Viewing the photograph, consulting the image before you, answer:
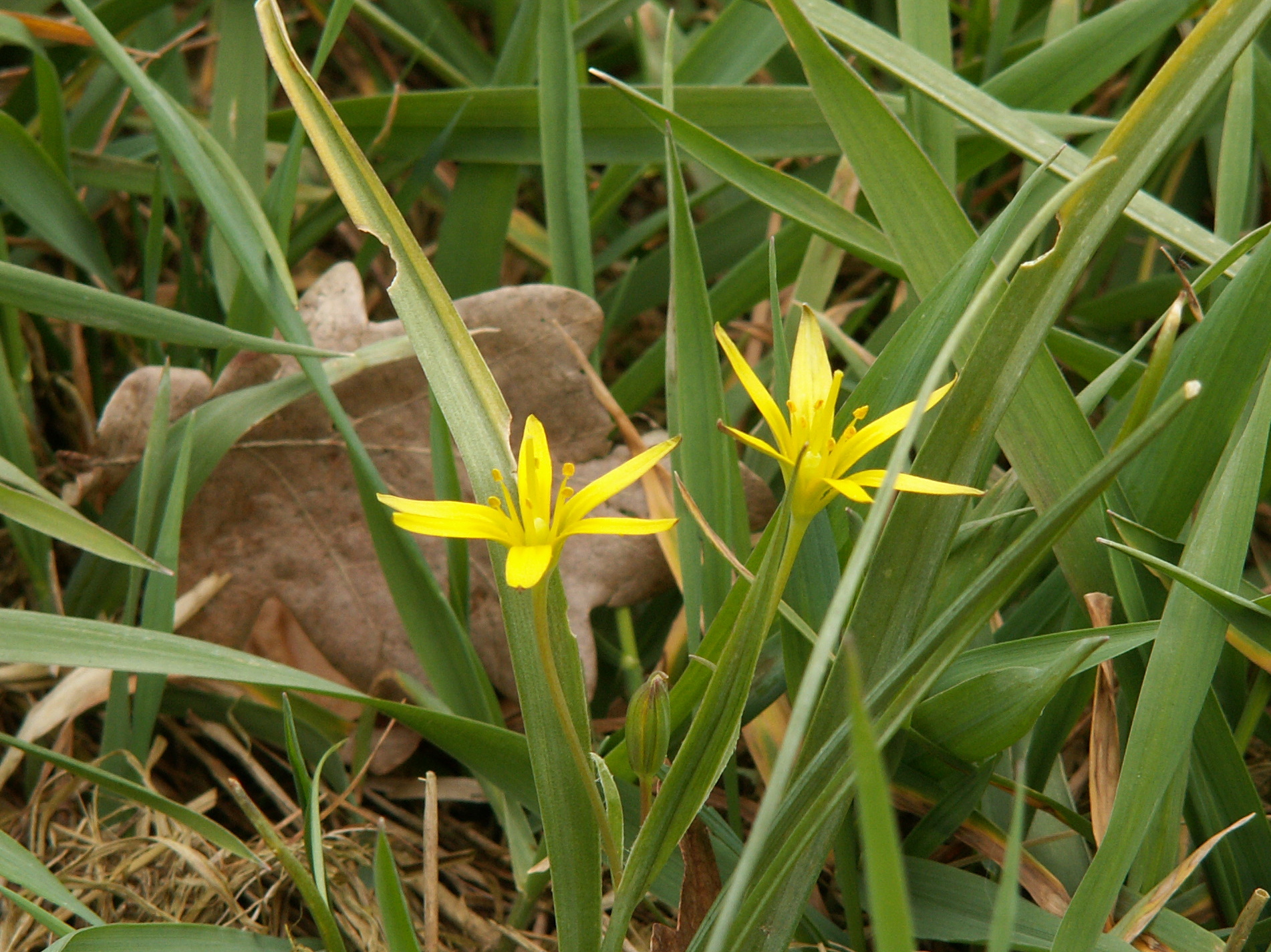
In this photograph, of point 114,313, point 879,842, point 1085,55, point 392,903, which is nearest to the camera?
point 879,842

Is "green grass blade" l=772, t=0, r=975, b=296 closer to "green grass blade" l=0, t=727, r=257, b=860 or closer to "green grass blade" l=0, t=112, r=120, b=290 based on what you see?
"green grass blade" l=0, t=727, r=257, b=860

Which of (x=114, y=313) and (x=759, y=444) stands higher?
(x=759, y=444)

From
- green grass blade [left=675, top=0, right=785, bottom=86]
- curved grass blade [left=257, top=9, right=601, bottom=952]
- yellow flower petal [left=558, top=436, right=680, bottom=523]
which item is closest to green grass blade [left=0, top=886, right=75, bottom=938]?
curved grass blade [left=257, top=9, right=601, bottom=952]

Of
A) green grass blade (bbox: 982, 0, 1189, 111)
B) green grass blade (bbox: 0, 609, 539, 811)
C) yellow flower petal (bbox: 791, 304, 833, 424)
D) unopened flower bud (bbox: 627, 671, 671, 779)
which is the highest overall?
green grass blade (bbox: 982, 0, 1189, 111)

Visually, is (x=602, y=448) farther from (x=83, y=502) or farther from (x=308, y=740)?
(x=83, y=502)

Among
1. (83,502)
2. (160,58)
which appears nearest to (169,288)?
(160,58)

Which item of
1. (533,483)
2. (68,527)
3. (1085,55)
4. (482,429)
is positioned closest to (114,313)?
(68,527)

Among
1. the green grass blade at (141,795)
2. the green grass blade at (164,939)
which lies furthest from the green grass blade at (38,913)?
the green grass blade at (141,795)

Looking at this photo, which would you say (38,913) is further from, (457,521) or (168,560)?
(457,521)
